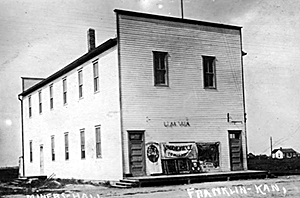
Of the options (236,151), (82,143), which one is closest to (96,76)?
(82,143)

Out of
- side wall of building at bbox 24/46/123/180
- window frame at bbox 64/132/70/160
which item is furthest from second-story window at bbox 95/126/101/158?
window frame at bbox 64/132/70/160

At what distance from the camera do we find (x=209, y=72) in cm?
1861

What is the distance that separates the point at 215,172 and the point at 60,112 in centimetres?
635

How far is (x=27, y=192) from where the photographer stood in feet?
38.6

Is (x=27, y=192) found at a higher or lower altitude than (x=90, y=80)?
lower

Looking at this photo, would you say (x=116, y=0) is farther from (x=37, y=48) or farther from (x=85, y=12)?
(x=37, y=48)

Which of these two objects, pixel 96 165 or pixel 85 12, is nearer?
pixel 85 12

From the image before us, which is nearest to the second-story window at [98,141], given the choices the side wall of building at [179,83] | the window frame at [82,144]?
the window frame at [82,144]

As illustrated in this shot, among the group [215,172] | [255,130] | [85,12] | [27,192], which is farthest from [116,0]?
[215,172]

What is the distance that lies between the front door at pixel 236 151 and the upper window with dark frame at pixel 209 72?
2397 millimetres

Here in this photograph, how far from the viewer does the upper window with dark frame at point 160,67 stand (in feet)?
57.6

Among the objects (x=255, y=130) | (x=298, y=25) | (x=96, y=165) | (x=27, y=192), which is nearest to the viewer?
(x=27, y=192)

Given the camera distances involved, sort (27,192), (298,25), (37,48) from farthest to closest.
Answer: (298,25)
(27,192)
(37,48)

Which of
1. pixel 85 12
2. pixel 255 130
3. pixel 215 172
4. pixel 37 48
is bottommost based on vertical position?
pixel 215 172
